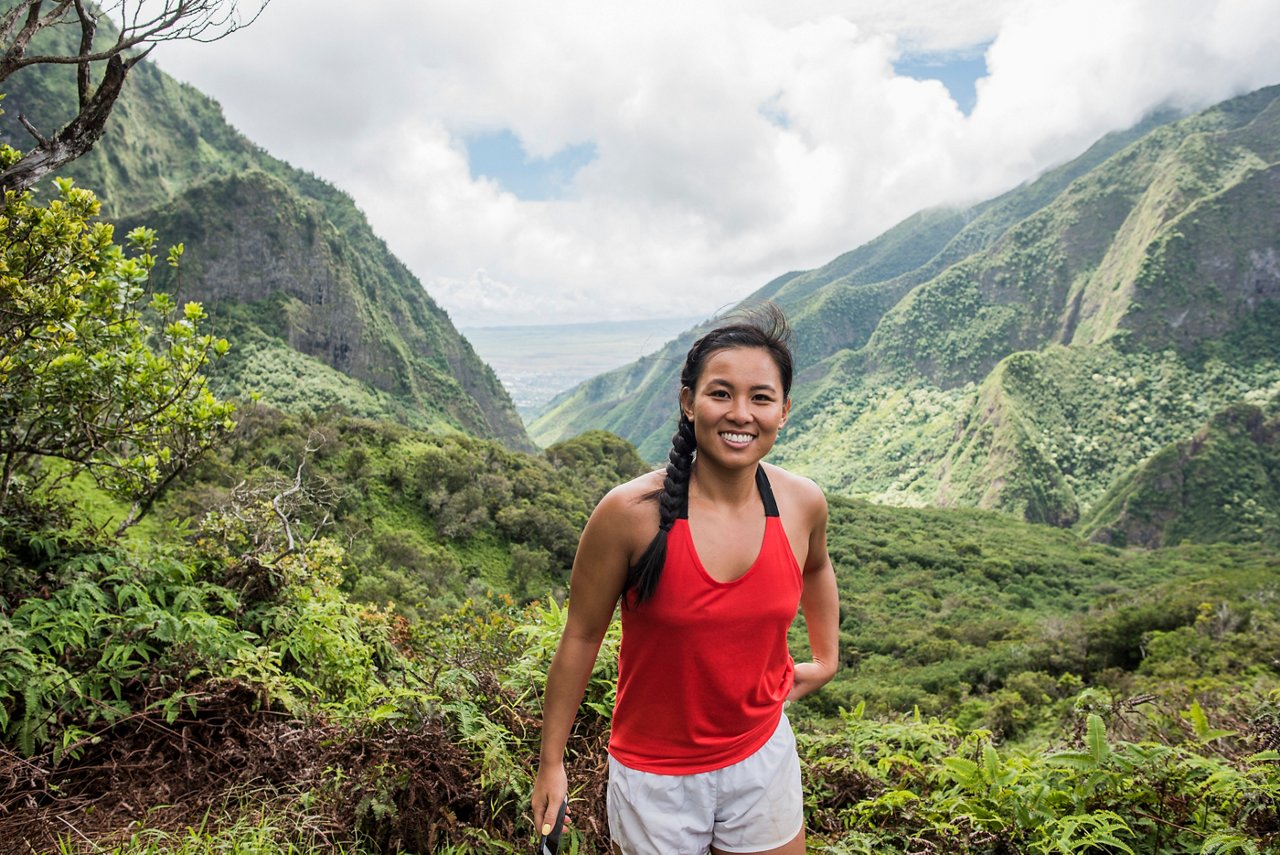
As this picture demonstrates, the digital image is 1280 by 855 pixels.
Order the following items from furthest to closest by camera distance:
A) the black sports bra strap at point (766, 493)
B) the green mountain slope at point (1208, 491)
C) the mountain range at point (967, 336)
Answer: the mountain range at point (967, 336) → the green mountain slope at point (1208, 491) → the black sports bra strap at point (766, 493)

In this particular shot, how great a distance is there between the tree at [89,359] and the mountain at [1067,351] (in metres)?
66.0

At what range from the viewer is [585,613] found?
1.76m

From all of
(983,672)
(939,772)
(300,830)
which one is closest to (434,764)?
(300,830)

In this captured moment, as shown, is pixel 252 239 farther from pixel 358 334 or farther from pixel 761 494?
pixel 761 494

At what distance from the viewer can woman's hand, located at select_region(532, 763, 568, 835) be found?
1.80 m

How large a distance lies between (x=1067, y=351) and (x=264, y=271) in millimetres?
136485

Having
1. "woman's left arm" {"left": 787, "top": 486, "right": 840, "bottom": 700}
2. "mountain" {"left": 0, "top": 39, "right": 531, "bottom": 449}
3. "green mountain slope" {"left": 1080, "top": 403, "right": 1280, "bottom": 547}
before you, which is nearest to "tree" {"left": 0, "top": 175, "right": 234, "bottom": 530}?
"woman's left arm" {"left": 787, "top": 486, "right": 840, "bottom": 700}

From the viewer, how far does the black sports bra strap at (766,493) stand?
1.89 metres

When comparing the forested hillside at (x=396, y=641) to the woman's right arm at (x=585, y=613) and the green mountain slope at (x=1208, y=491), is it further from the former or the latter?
the green mountain slope at (x=1208, y=491)

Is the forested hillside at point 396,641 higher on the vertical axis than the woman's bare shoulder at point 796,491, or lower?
lower

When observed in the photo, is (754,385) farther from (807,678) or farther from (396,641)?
(396,641)

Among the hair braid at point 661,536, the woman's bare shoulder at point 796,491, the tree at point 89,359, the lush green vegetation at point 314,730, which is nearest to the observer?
the hair braid at point 661,536

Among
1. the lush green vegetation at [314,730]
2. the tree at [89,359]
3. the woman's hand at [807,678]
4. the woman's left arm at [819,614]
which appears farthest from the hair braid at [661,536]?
the tree at [89,359]

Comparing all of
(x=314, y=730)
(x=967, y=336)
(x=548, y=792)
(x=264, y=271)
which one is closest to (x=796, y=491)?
(x=548, y=792)
